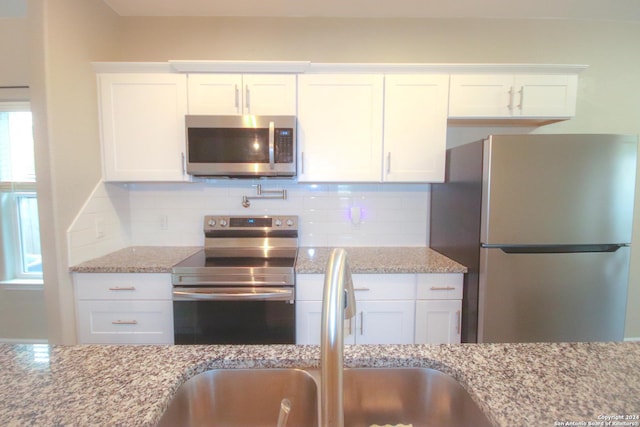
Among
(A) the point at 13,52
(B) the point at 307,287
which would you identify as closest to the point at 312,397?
(B) the point at 307,287

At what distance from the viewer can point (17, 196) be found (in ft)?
7.25

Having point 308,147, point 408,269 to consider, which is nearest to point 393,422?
point 408,269

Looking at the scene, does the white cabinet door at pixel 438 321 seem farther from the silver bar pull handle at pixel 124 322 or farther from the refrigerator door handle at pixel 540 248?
the silver bar pull handle at pixel 124 322

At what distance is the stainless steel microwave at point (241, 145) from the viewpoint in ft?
6.20

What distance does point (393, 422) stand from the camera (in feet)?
2.44

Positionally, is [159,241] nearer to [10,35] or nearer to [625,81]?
[10,35]

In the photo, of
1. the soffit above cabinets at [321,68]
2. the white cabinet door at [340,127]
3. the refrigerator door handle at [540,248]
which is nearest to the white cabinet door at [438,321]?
the refrigerator door handle at [540,248]

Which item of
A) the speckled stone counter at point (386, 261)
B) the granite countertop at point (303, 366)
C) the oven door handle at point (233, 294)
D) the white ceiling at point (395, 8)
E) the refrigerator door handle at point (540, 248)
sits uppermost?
the white ceiling at point (395, 8)

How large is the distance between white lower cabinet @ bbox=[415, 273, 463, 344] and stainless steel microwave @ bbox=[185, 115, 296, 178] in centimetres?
116

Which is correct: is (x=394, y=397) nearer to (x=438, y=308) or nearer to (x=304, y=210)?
(x=438, y=308)

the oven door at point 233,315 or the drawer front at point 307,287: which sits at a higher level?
the drawer front at point 307,287

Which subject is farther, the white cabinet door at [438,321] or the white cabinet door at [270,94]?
the white cabinet door at [270,94]

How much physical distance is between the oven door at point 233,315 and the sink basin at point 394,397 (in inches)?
40.1

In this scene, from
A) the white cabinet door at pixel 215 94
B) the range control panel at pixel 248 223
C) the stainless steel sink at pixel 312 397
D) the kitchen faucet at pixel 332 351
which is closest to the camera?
the kitchen faucet at pixel 332 351
